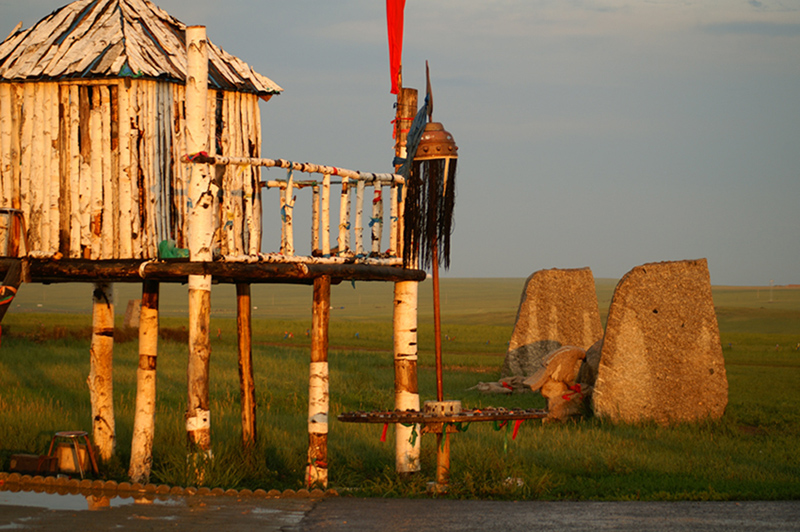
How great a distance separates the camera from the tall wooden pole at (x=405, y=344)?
1198cm

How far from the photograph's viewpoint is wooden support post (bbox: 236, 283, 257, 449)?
13.4 m

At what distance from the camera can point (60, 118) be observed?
38.9 ft

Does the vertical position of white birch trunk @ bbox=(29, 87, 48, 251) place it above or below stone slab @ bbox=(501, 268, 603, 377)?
above

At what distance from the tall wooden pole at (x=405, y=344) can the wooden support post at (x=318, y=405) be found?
1.02 m

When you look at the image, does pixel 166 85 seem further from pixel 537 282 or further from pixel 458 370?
pixel 458 370

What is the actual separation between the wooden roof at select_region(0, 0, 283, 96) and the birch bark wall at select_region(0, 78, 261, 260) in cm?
23

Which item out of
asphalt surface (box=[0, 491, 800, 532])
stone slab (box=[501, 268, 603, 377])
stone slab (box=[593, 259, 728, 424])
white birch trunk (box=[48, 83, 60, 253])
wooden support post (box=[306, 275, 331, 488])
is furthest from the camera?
stone slab (box=[501, 268, 603, 377])

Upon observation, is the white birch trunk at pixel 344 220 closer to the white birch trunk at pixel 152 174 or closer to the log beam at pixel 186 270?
the log beam at pixel 186 270

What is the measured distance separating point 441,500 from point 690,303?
347 inches

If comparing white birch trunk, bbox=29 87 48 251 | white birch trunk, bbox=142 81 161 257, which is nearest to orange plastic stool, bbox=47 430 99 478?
white birch trunk, bbox=29 87 48 251

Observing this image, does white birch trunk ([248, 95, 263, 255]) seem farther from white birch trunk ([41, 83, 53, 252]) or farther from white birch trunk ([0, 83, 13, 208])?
white birch trunk ([0, 83, 13, 208])

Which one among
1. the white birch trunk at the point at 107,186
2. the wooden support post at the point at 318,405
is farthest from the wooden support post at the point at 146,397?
the wooden support post at the point at 318,405

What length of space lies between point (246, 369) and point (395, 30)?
5.37 m

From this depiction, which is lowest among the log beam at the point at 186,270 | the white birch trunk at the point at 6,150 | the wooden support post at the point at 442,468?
the wooden support post at the point at 442,468
